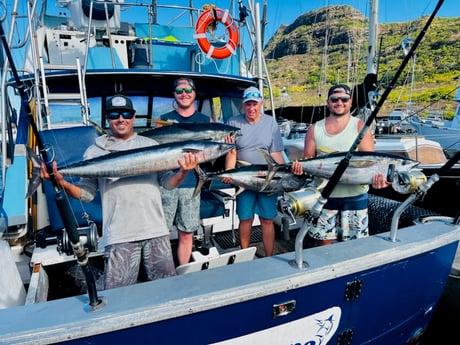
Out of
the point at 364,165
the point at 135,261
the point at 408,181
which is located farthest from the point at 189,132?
the point at 408,181

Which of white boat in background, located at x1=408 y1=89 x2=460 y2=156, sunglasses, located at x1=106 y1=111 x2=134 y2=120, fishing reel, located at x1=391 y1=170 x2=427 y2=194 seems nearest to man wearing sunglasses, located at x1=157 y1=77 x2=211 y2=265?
sunglasses, located at x1=106 y1=111 x2=134 y2=120

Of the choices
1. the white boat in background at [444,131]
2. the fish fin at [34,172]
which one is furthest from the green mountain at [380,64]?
the fish fin at [34,172]

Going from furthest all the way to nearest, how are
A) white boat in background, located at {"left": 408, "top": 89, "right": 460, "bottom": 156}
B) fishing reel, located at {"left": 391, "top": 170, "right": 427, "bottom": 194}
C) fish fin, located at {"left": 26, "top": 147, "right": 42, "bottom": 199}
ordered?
white boat in background, located at {"left": 408, "top": 89, "right": 460, "bottom": 156}
fishing reel, located at {"left": 391, "top": 170, "right": 427, "bottom": 194}
fish fin, located at {"left": 26, "top": 147, "right": 42, "bottom": 199}

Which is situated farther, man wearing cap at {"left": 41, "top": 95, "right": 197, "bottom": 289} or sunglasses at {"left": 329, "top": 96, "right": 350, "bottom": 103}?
sunglasses at {"left": 329, "top": 96, "right": 350, "bottom": 103}

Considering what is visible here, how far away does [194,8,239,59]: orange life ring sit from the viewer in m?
4.39

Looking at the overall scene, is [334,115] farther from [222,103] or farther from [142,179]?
[222,103]

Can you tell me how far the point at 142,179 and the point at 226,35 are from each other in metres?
3.35

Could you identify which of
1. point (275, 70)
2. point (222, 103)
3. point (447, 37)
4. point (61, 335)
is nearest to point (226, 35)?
point (222, 103)

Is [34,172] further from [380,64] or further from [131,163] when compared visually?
[380,64]

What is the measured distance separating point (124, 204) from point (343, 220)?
1734 mm

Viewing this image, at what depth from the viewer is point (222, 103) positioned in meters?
4.60

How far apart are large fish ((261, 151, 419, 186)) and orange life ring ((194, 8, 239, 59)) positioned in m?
2.58

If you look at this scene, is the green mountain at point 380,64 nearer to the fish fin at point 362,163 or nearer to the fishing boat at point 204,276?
the fishing boat at point 204,276

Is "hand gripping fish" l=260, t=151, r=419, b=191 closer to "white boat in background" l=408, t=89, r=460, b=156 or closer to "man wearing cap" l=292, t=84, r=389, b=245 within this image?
"man wearing cap" l=292, t=84, r=389, b=245
